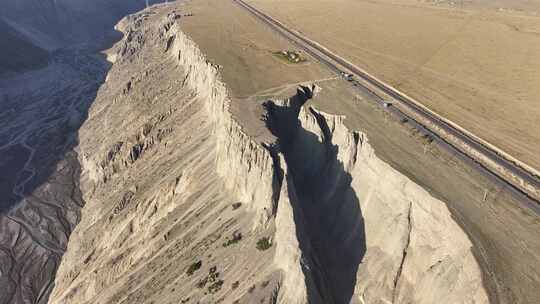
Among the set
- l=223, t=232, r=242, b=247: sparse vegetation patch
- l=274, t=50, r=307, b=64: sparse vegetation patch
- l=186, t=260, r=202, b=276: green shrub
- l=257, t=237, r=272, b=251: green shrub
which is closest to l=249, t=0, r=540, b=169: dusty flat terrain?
l=274, t=50, r=307, b=64: sparse vegetation patch

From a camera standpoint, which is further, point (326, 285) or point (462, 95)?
point (462, 95)

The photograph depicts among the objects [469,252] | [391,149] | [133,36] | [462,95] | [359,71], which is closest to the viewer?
[469,252]

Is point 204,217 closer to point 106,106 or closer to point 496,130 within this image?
point 496,130

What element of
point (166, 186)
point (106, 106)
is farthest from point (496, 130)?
point (106, 106)

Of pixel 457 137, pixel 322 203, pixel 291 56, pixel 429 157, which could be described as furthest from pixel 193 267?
pixel 291 56

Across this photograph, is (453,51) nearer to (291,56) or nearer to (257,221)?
(291,56)

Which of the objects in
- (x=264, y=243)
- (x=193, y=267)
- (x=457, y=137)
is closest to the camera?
(x=264, y=243)

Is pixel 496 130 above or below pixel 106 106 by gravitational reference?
above

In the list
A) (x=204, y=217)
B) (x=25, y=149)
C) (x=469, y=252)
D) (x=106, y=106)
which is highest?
(x=469, y=252)
